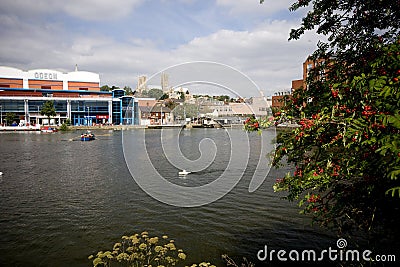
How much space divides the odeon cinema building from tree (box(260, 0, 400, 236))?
82680 millimetres

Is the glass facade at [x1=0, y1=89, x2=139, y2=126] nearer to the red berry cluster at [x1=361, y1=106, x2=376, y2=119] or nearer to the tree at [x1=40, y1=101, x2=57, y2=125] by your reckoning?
the tree at [x1=40, y1=101, x2=57, y2=125]

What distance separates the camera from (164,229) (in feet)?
41.0

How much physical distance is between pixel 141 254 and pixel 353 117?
813 centimetres

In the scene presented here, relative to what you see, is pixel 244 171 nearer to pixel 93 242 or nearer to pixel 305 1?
pixel 93 242

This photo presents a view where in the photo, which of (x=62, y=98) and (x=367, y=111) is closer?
(x=367, y=111)

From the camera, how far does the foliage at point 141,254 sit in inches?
370

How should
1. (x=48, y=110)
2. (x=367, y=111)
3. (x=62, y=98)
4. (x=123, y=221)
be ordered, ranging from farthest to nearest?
1. (x=62, y=98)
2. (x=48, y=110)
3. (x=123, y=221)
4. (x=367, y=111)

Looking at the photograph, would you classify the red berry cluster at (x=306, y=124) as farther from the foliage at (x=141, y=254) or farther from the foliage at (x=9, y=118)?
the foliage at (x=9, y=118)

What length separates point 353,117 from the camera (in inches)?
155

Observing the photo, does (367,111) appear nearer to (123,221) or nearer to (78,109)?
(123,221)

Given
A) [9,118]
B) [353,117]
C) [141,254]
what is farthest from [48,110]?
[353,117]

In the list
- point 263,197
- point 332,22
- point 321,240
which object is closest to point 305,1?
point 332,22

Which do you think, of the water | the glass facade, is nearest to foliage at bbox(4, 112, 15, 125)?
the glass facade

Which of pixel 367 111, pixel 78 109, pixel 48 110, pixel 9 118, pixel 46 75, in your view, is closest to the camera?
pixel 367 111
